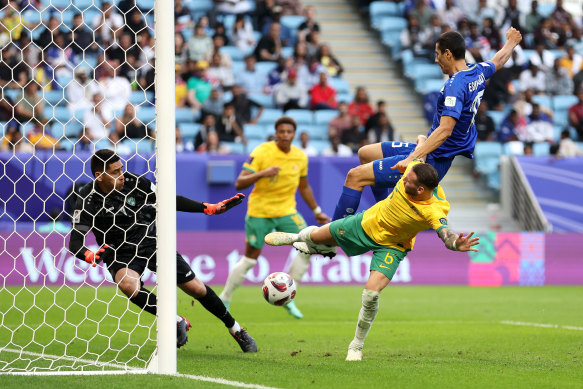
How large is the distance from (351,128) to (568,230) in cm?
451

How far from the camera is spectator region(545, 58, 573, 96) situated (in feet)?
67.9

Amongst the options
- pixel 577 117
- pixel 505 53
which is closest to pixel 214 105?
pixel 577 117

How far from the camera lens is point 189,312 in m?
11.3

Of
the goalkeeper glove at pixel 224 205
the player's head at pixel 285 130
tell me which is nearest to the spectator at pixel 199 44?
the player's head at pixel 285 130

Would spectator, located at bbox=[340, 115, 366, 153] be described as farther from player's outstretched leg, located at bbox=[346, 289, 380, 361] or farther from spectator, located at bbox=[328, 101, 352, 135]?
player's outstretched leg, located at bbox=[346, 289, 380, 361]

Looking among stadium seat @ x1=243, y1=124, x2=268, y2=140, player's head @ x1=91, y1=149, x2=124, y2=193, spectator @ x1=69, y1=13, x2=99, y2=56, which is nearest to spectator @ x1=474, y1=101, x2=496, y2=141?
stadium seat @ x1=243, y1=124, x2=268, y2=140

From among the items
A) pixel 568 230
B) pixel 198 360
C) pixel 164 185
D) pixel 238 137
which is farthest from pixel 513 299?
pixel 164 185

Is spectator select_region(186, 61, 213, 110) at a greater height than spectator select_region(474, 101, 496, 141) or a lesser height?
greater

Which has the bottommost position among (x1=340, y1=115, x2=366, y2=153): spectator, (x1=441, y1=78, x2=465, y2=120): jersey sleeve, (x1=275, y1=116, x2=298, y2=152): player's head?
(x1=340, y1=115, x2=366, y2=153): spectator

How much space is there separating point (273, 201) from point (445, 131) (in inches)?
157

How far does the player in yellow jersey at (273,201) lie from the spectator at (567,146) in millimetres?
8438

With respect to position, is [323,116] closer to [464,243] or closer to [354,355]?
[354,355]

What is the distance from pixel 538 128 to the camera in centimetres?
Answer: 1928

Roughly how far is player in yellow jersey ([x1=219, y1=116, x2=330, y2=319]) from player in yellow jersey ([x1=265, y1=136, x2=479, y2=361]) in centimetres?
325
